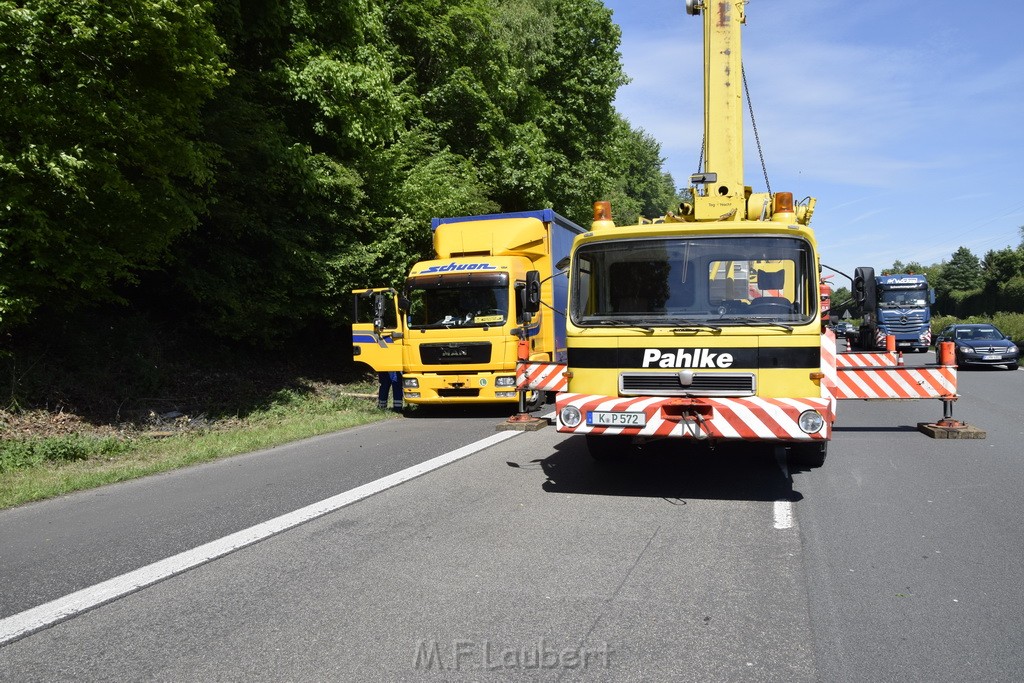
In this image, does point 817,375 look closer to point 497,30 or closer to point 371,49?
point 371,49

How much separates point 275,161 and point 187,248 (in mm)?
2617

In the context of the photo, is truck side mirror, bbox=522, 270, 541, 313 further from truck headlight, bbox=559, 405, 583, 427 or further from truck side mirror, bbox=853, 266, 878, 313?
truck side mirror, bbox=853, 266, 878, 313

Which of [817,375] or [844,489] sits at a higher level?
[817,375]

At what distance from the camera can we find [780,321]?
6695mm

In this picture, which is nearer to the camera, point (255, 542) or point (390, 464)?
point (255, 542)

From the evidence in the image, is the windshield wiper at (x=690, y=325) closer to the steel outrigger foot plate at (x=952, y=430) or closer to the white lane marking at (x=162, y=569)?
the white lane marking at (x=162, y=569)

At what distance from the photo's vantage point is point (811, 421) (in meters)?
6.46

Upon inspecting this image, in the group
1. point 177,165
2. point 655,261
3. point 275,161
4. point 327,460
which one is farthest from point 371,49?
point 655,261

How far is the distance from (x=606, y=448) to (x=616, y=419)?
58.9 inches

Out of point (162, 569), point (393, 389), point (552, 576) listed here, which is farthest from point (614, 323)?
point (393, 389)

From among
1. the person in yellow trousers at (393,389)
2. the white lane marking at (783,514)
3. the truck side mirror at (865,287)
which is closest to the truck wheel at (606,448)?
the white lane marking at (783,514)

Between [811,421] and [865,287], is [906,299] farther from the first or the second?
[811,421]

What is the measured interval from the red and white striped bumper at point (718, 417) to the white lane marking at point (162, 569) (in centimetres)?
213

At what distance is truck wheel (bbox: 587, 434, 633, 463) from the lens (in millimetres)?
8203
